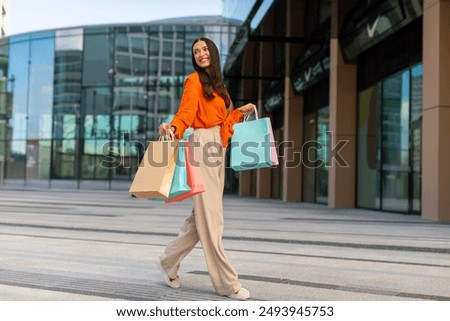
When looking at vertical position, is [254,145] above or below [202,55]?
below

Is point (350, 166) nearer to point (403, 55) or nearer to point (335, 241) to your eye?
point (403, 55)

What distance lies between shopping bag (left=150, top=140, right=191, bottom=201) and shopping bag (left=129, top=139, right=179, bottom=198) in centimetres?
3

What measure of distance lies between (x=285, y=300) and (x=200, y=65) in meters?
1.77

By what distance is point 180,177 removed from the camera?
3.75 m

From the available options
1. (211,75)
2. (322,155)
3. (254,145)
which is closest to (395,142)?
(322,155)

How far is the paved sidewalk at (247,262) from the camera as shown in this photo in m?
4.38

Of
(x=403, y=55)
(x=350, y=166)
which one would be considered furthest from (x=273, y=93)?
(x=403, y=55)

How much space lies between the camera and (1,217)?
39.3ft

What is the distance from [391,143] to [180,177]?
508 inches

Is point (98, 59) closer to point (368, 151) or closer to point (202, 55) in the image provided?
point (368, 151)

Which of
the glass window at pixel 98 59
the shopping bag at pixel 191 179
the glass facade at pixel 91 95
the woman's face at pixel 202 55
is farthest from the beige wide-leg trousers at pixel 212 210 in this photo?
the glass window at pixel 98 59

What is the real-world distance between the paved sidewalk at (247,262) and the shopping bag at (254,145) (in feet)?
3.19

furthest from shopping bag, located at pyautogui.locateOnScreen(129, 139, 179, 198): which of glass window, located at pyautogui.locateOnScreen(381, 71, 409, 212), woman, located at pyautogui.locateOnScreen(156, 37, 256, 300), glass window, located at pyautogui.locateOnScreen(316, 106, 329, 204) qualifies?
glass window, located at pyautogui.locateOnScreen(316, 106, 329, 204)

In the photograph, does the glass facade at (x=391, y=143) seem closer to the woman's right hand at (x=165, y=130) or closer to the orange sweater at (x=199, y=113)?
the orange sweater at (x=199, y=113)
